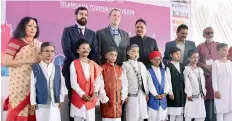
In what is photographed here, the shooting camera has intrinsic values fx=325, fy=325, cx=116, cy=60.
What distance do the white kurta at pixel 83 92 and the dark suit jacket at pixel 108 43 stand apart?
423mm

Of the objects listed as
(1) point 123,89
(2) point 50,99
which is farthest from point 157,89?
(2) point 50,99

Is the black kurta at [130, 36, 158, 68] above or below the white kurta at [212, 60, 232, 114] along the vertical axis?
above

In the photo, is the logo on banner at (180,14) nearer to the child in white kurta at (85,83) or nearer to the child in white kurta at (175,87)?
the child in white kurta at (175,87)

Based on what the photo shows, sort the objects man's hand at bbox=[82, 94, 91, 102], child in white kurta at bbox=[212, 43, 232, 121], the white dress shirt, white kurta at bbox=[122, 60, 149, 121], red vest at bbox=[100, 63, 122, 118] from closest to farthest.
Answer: the white dress shirt
man's hand at bbox=[82, 94, 91, 102]
red vest at bbox=[100, 63, 122, 118]
white kurta at bbox=[122, 60, 149, 121]
child in white kurta at bbox=[212, 43, 232, 121]

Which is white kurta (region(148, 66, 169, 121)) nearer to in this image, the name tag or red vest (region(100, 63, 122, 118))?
red vest (region(100, 63, 122, 118))

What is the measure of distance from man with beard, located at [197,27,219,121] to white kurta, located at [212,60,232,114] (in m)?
0.13

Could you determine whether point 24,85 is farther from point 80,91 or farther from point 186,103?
point 186,103

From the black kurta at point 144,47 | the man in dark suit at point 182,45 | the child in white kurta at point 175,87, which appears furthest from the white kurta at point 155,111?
the man in dark suit at point 182,45

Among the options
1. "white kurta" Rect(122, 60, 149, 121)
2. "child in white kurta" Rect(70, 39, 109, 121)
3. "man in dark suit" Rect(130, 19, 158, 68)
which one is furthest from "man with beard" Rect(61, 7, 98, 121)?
"man in dark suit" Rect(130, 19, 158, 68)

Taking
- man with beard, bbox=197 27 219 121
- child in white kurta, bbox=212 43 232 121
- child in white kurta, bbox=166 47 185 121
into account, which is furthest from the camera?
man with beard, bbox=197 27 219 121

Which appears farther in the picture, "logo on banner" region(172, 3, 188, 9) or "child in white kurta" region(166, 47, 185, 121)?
"logo on banner" region(172, 3, 188, 9)

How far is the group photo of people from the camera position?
136 inches

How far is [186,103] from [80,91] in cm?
158

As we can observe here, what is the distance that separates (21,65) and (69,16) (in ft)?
3.79
